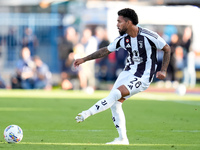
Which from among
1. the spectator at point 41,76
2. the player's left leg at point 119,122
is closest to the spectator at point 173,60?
the spectator at point 41,76

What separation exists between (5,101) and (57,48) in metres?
9.87

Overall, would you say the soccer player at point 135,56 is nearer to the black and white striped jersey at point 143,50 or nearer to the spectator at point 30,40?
the black and white striped jersey at point 143,50

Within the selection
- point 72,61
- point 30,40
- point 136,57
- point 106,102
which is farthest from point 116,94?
point 30,40

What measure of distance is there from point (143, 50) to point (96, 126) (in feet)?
9.86

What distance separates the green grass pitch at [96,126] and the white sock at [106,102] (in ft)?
1.75

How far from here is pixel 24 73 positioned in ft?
80.6

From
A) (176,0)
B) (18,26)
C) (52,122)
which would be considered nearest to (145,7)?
(176,0)

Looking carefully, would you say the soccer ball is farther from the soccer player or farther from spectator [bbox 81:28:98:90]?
spectator [bbox 81:28:98:90]

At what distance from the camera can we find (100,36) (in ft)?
82.1

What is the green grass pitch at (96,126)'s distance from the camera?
8.27m

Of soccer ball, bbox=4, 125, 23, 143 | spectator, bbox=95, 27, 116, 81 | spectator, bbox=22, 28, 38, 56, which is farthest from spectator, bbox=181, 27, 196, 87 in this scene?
soccer ball, bbox=4, 125, 23, 143

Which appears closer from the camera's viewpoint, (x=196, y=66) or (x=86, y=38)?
(x=86, y=38)

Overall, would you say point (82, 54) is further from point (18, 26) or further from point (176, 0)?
point (176, 0)

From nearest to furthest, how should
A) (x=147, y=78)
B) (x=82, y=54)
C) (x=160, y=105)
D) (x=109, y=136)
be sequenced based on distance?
1. (x=147, y=78)
2. (x=109, y=136)
3. (x=160, y=105)
4. (x=82, y=54)
